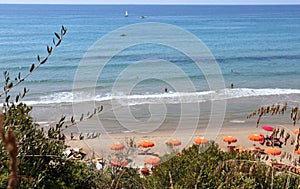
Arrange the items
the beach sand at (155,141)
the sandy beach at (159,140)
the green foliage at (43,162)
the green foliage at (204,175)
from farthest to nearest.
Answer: the sandy beach at (159,140) → the beach sand at (155,141) → the green foliage at (204,175) → the green foliage at (43,162)

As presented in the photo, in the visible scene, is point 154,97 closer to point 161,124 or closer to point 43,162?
point 161,124

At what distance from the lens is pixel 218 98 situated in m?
19.4

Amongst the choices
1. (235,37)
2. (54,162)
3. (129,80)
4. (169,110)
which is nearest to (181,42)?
(235,37)

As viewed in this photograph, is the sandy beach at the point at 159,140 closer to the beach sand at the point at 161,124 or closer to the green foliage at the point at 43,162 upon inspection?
the beach sand at the point at 161,124

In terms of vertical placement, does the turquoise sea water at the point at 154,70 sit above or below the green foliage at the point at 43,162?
above

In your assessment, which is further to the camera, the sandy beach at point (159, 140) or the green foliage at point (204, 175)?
the sandy beach at point (159, 140)

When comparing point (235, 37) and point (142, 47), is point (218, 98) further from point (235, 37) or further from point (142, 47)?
point (235, 37)

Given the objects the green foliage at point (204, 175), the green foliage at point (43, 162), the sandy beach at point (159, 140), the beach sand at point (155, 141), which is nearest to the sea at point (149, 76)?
the sandy beach at point (159, 140)

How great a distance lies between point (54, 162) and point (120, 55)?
27246 mm

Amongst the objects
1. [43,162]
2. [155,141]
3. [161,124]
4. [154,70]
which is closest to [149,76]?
[154,70]

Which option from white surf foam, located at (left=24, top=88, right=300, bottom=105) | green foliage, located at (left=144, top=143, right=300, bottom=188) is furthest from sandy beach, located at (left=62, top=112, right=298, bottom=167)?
green foliage, located at (left=144, top=143, right=300, bottom=188)

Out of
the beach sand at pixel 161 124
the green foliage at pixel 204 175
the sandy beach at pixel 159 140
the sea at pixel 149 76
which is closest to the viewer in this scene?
the green foliage at pixel 204 175

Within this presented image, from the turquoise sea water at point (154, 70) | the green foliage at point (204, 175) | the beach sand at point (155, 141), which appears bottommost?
the green foliage at point (204, 175)

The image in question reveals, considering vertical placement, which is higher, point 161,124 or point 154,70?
point 154,70
